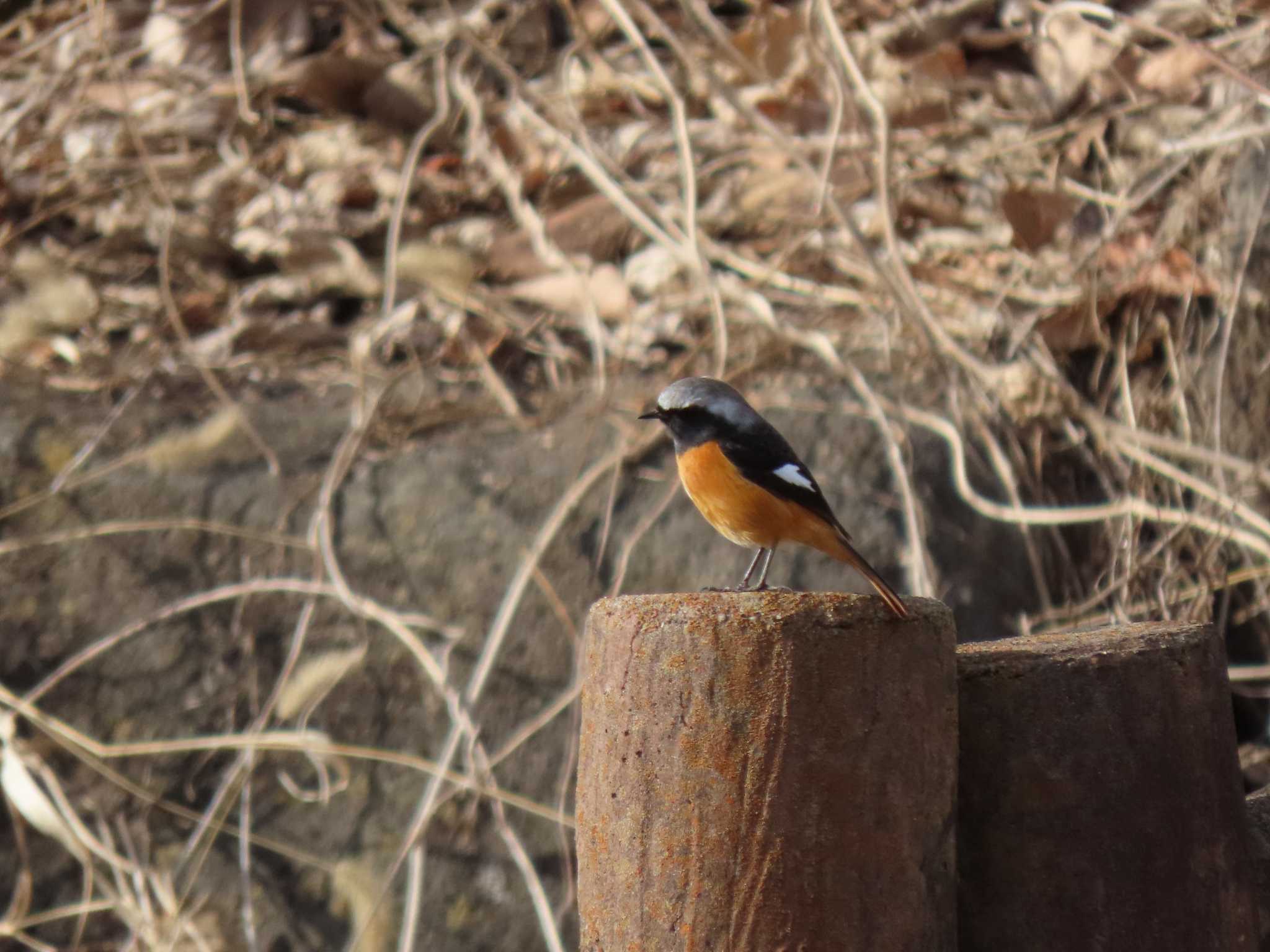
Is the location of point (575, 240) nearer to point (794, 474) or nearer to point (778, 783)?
point (794, 474)

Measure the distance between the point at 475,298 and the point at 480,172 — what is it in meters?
0.70

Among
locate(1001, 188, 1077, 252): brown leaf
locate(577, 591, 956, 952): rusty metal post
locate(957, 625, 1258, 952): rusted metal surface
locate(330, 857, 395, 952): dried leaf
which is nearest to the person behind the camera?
locate(577, 591, 956, 952): rusty metal post

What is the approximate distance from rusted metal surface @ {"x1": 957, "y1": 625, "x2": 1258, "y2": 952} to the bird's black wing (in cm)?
50

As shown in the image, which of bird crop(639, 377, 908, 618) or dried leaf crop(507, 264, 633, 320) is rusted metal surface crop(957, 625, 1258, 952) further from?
dried leaf crop(507, 264, 633, 320)

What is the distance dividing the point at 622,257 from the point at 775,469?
2.37 meters

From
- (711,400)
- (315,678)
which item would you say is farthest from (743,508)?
(315,678)

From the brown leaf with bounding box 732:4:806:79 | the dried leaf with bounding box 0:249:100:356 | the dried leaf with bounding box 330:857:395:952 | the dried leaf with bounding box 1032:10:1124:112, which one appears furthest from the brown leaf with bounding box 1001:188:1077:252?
the dried leaf with bounding box 0:249:100:356

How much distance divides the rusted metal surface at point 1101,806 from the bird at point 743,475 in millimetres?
460

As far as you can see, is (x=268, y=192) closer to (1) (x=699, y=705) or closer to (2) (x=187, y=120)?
(2) (x=187, y=120)

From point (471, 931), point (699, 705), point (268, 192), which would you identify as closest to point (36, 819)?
point (471, 931)

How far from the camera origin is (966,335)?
392 centimetres

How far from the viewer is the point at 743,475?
2.16 meters

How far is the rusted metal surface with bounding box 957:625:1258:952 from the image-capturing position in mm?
1582

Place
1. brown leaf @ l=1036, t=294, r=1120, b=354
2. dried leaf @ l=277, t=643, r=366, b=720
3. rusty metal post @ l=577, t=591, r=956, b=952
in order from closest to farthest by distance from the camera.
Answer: rusty metal post @ l=577, t=591, r=956, b=952 < dried leaf @ l=277, t=643, r=366, b=720 < brown leaf @ l=1036, t=294, r=1120, b=354
